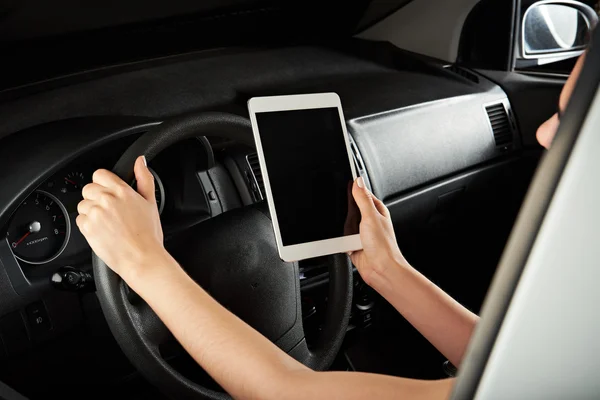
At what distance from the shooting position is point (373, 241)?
1.16 meters

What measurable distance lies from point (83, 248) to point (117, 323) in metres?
0.44

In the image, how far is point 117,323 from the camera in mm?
930

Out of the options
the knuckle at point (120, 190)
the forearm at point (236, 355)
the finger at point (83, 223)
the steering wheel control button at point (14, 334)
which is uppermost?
the knuckle at point (120, 190)

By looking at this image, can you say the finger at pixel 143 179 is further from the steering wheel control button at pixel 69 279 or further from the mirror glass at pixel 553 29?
the mirror glass at pixel 553 29

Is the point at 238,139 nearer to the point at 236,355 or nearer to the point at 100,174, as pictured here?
the point at 100,174

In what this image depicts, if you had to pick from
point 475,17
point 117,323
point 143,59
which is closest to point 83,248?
point 117,323

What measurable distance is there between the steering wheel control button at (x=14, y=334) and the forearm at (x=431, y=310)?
600 millimetres

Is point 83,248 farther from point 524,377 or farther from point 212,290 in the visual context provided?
point 524,377

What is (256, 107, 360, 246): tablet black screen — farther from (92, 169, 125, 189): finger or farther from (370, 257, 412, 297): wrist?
(92, 169, 125, 189): finger

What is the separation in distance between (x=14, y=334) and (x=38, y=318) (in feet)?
0.16

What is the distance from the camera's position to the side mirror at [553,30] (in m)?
2.43

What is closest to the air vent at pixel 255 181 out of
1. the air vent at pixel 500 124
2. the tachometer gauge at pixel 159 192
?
the tachometer gauge at pixel 159 192

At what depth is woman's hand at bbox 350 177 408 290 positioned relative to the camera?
1.14 meters

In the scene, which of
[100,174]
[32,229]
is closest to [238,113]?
[32,229]
